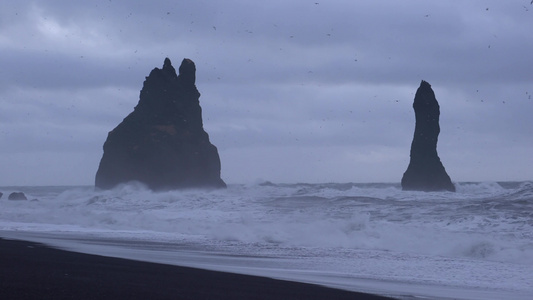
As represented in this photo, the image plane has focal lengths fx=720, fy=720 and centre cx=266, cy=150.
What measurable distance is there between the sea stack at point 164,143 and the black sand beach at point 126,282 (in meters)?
53.9

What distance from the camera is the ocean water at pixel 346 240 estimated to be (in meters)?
11.6

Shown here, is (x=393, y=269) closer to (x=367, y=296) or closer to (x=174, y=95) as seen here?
(x=367, y=296)

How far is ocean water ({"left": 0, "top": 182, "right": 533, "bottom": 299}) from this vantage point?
1164 cm

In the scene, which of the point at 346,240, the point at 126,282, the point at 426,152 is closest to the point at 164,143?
the point at 426,152

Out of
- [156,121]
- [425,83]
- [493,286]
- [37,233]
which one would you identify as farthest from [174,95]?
[493,286]

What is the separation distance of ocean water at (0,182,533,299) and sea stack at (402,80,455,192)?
2591cm

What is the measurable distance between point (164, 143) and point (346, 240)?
49943 millimetres

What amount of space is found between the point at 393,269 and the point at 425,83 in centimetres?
5174

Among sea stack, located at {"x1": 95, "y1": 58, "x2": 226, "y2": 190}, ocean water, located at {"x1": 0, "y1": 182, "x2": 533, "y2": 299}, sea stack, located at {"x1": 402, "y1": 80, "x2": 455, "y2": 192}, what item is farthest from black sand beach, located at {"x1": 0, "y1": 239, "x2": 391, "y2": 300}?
sea stack, located at {"x1": 95, "y1": 58, "x2": 226, "y2": 190}

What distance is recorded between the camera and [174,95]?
6838 cm

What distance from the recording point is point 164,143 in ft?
219

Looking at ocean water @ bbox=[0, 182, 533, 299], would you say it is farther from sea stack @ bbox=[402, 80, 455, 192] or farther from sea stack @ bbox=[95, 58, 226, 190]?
sea stack @ bbox=[95, 58, 226, 190]

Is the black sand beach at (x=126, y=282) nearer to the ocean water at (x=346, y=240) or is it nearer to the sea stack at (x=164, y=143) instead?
the ocean water at (x=346, y=240)

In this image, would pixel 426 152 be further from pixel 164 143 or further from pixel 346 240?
pixel 346 240
